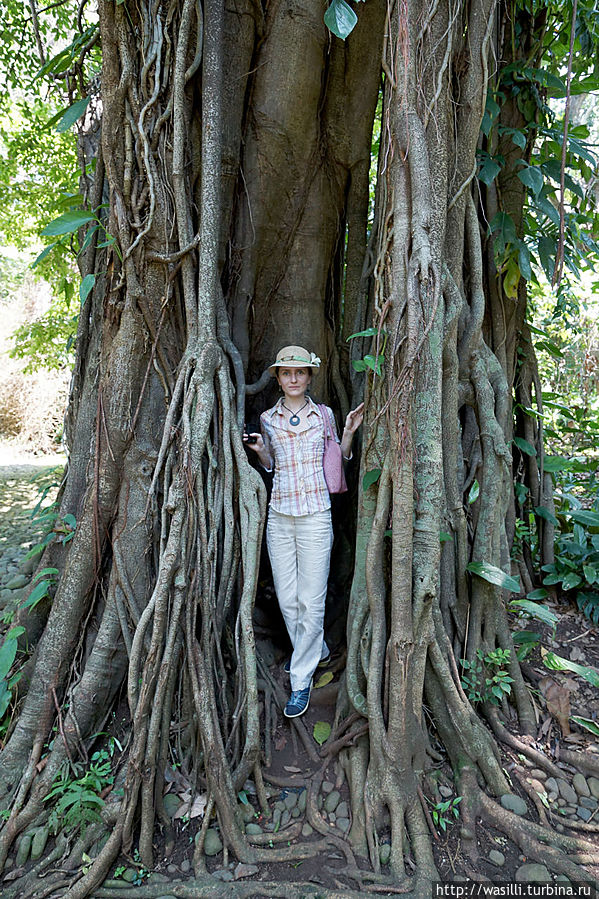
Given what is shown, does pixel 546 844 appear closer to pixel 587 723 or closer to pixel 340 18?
pixel 587 723

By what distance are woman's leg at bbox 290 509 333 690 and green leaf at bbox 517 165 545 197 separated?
5.52 ft

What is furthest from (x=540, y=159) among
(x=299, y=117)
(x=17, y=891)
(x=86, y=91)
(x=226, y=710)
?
(x=17, y=891)

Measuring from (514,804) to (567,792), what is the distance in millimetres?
230

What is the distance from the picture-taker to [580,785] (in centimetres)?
209

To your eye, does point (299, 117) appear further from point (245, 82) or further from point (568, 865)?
point (568, 865)

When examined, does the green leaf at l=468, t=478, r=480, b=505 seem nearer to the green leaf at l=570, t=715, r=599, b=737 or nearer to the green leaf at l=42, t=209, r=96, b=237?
the green leaf at l=570, t=715, r=599, b=737

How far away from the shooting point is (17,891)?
6.15 ft

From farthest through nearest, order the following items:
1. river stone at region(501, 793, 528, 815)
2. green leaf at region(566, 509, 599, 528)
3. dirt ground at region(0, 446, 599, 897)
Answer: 1. green leaf at region(566, 509, 599, 528)
2. river stone at region(501, 793, 528, 815)
3. dirt ground at region(0, 446, 599, 897)

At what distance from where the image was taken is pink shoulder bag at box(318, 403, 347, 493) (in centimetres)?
256

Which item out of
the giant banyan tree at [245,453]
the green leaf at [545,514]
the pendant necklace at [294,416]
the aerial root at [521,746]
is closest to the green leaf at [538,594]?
the green leaf at [545,514]

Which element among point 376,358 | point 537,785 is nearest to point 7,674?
point 376,358

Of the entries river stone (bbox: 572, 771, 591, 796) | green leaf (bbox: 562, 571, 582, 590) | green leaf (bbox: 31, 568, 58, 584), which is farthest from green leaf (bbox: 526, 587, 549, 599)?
green leaf (bbox: 31, 568, 58, 584)

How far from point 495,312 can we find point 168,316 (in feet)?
5.05

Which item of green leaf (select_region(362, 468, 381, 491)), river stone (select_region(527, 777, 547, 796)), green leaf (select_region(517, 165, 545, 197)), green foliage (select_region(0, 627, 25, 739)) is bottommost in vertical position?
river stone (select_region(527, 777, 547, 796))
